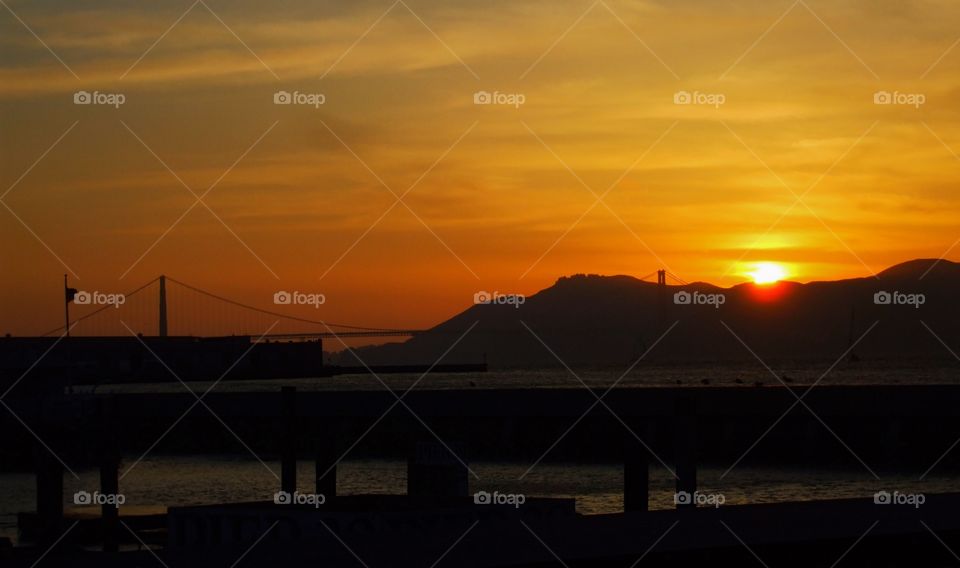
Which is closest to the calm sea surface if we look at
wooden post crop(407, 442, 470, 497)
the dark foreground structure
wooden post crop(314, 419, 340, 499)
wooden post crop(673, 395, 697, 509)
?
the dark foreground structure

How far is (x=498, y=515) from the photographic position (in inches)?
630

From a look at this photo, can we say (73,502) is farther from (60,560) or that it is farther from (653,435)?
(60,560)

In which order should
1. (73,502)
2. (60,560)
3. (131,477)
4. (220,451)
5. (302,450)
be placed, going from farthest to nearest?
(220,451) → (302,450) → (131,477) → (73,502) → (60,560)

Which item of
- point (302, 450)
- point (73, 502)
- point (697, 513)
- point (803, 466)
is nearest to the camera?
point (697, 513)

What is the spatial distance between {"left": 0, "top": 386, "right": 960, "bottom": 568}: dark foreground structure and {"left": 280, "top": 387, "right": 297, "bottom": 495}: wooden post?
3 centimetres

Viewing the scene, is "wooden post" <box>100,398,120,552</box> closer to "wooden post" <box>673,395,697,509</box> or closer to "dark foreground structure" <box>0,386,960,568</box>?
"dark foreground structure" <box>0,386,960,568</box>

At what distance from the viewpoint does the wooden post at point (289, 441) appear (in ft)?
78.9

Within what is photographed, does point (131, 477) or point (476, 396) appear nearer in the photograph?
point (476, 396)

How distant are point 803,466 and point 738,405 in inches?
601

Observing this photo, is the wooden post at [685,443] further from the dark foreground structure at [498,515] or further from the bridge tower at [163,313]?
the bridge tower at [163,313]

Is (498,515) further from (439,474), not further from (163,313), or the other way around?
(163,313)

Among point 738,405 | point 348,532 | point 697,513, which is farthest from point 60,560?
point 738,405

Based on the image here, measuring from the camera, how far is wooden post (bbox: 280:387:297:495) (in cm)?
2405

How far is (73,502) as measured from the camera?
36344 mm
